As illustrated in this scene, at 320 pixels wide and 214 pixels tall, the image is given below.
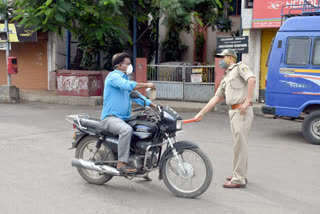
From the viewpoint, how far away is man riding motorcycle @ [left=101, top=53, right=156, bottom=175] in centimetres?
519

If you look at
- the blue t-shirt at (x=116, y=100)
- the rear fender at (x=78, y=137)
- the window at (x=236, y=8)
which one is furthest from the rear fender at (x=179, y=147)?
the window at (x=236, y=8)

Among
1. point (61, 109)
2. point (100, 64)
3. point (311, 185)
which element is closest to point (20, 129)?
point (61, 109)

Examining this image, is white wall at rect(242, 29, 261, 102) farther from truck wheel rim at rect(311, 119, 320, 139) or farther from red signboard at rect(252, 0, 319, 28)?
truck wheel rim at rect(311, 119, 320, 139)

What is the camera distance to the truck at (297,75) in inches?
352

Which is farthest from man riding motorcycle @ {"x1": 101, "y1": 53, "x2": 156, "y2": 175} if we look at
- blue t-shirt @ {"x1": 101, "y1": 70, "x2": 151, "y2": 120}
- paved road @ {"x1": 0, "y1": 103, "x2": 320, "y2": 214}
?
paved road @ {"x1": 0, "y1": 103, "x2": 320, "y2": 214}

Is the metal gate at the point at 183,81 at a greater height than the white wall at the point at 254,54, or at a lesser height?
lesser

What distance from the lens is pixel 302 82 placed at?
8.99m

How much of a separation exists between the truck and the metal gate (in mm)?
6154

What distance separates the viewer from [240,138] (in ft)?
18.4

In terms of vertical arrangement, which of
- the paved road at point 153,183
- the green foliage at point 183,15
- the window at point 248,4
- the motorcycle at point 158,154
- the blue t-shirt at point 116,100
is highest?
the window at point 248,4

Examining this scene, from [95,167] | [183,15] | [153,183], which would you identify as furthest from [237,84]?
[183,15]

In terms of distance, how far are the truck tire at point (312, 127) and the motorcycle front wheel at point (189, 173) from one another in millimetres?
4644

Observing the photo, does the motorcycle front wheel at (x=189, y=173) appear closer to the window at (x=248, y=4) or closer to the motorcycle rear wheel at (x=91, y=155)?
the motorcycle rear wheel at (x=91, y=155)

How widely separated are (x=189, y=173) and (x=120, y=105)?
123cm
